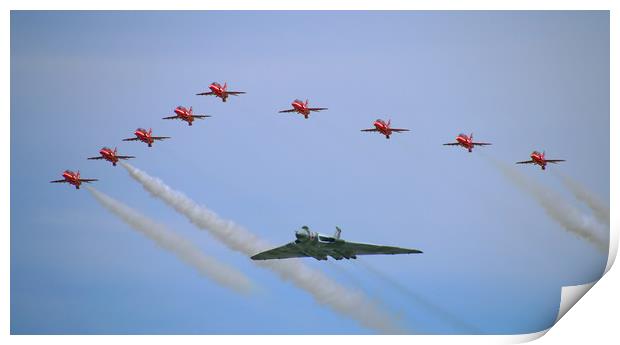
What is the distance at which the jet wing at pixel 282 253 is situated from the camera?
108363mm

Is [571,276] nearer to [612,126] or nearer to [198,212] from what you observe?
[612,126]

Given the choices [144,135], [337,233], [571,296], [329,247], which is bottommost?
[571,296]

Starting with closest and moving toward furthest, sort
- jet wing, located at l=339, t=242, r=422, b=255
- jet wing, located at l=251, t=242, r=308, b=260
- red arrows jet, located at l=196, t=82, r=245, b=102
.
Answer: jet wing, located at l=339, t=242, r=422, b=255, jet wing, located at l=251, t=242, r=308, b=260, red arrows jet, located at l=196, t=82, r=245, b=102

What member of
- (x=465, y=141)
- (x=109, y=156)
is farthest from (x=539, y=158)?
(x=109, y=156)

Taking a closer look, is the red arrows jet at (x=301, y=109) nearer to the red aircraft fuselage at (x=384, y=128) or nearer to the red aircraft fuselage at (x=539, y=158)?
the red aircraft fuselage at (x=384, y=128)

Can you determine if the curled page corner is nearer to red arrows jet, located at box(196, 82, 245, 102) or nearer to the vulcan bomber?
the vulcan bomber

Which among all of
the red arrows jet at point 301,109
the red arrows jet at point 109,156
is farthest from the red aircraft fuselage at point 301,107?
the red arrows jet at point 109,156

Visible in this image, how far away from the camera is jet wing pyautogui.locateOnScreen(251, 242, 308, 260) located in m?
108

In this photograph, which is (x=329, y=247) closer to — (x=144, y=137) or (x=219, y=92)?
(x=219, y=92)

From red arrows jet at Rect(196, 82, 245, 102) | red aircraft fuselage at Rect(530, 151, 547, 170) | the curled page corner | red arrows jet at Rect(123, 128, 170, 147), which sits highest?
red arrows jet at Rect(196, 82, 245, 102)

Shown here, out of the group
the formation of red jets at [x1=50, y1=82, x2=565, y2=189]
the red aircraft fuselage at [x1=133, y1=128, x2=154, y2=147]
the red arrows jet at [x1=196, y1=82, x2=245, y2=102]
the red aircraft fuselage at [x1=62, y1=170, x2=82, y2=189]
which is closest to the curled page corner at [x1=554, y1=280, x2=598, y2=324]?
the formation of red jets at [x1=50, y1=82, x2=565, y2=189]

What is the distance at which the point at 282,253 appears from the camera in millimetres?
109812

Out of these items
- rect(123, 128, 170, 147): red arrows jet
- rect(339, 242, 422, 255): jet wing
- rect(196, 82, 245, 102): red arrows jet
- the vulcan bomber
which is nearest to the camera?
the vulcan bomber
